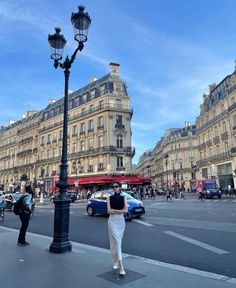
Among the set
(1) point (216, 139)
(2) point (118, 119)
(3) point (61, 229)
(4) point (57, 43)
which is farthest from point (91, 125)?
(3) point (61, 229)

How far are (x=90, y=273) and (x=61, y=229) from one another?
6.05 feet

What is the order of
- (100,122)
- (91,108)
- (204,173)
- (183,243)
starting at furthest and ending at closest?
(204,173), (91,108), (100,122), (183,243)

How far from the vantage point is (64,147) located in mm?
7355

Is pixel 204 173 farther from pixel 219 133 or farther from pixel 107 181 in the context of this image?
pixel 107 181

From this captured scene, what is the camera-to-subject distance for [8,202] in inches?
897

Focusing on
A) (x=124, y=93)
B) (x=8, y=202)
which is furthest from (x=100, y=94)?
(x=8, y=202)

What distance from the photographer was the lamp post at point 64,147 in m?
6.63

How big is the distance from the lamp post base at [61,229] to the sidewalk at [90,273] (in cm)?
19

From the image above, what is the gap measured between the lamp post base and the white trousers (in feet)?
5.94

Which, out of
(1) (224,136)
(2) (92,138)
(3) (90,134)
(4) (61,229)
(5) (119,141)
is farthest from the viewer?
(3) (90,134)

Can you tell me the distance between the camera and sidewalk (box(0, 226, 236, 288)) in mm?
4453

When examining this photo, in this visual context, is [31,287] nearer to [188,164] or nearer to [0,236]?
[0,236]

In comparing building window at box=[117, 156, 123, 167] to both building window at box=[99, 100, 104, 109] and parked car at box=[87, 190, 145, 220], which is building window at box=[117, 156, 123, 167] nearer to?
building window at box=[99, 100, 104, 109]

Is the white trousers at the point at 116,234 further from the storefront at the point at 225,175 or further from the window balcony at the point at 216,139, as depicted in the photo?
the window balcony at the point at 216,139
